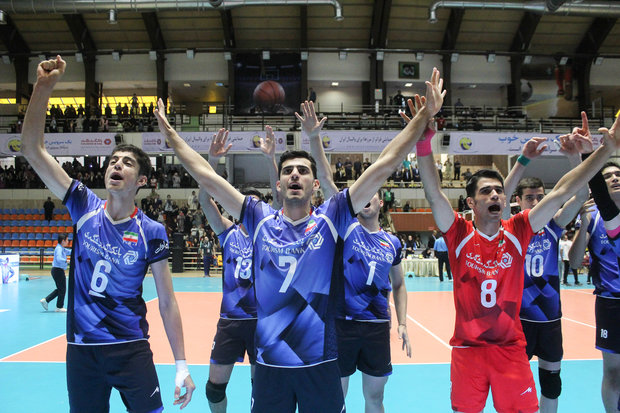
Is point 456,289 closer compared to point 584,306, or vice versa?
point 456,289

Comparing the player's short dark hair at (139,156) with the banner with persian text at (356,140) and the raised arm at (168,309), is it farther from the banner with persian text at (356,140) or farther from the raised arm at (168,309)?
the banner with persian text at (356,140)

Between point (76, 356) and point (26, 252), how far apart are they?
24.2m

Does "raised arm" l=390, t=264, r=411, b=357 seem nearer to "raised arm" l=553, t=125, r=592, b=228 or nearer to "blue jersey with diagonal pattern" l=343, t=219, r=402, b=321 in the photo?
"blue jersey with diagonal pattern" l=343, t=219, r=402, b=321

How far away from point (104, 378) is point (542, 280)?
145 inches

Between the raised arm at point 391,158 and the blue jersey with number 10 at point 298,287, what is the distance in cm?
8

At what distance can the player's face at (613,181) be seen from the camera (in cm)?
399

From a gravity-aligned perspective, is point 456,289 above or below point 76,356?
above

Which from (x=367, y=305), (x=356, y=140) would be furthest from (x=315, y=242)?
(x=356, y=140)

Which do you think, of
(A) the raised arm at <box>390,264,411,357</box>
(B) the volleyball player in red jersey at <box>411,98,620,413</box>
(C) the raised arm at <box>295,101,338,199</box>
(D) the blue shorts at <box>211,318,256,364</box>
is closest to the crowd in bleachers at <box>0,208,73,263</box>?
(D) the blue shorts at <box>211,318,256,364</box>

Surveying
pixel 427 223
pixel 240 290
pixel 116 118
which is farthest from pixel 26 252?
pixel 240 290

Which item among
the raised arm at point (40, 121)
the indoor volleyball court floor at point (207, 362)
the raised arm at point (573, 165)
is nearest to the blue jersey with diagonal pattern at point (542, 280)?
the raised arm at point (573, 165)

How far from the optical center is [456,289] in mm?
3320

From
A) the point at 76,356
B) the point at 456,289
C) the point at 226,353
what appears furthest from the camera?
the point at 226,353

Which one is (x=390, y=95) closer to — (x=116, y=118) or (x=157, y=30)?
(x=157, y=30)
